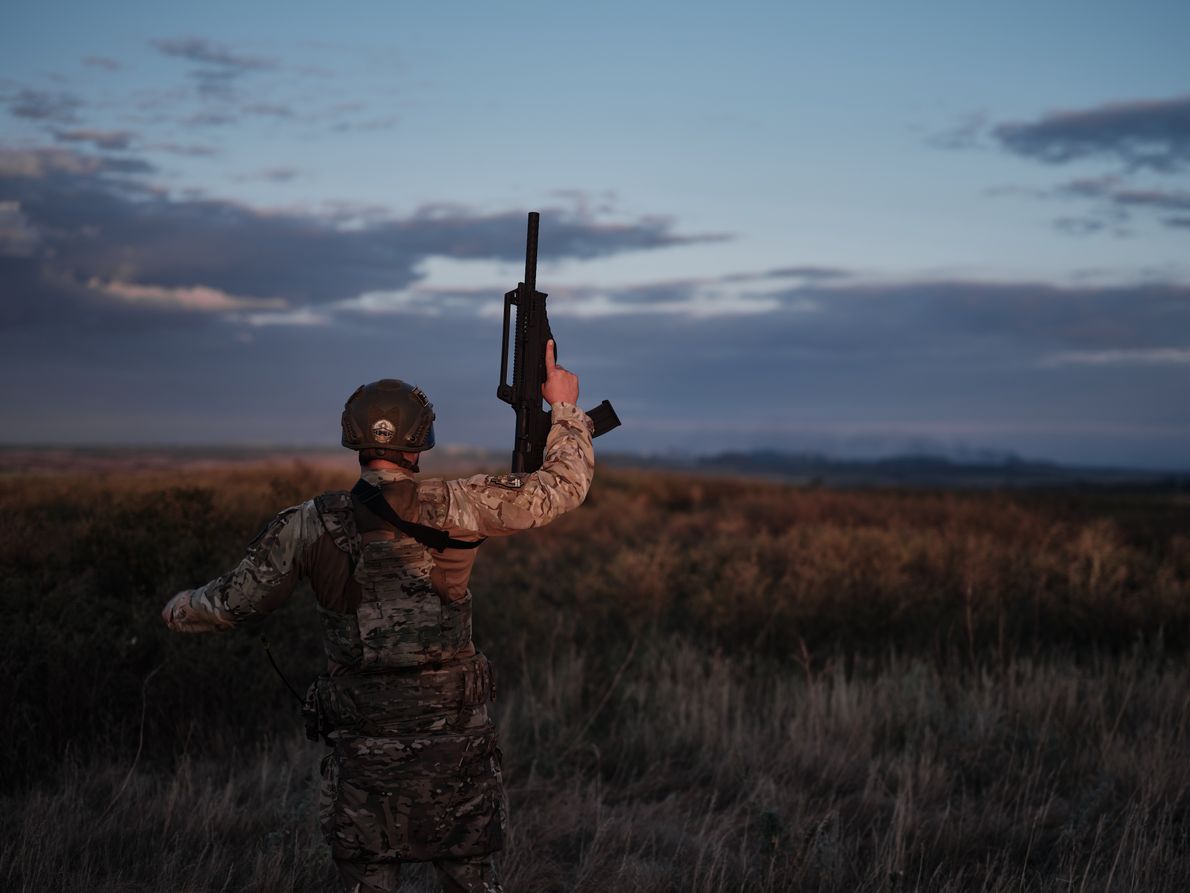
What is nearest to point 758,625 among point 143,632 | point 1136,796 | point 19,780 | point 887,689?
point 887,689

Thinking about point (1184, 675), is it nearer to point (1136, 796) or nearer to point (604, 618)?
point (1136, 796)

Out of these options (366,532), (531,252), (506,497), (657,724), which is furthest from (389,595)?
(657,724)

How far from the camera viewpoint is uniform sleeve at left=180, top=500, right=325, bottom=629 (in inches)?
129

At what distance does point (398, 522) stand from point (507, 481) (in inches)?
15.8

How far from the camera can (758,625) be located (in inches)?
387

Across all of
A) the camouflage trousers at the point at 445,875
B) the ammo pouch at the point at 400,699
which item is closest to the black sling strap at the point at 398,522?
the ammo pouch at the point at 400,699

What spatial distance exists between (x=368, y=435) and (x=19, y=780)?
3.93m

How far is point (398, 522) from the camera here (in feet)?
10.6

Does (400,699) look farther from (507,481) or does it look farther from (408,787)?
(507,481)

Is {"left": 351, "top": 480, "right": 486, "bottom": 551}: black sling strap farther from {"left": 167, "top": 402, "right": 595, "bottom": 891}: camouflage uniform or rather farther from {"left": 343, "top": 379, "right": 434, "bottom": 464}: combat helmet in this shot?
{"left": 343, "top": 379, "right": 434, "bottom": 464}: combat helmet

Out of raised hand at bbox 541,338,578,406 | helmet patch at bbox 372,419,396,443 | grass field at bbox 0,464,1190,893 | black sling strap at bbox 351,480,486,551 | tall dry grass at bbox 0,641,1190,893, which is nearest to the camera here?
black sling strap at bbox 351,480,486,551

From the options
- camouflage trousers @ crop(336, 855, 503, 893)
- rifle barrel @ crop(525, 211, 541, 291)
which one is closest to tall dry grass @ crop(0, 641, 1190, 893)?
camouflage trousers @ crop(336, 855, 503, 893)

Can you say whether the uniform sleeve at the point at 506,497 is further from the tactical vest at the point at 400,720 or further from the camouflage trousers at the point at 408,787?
the camouflage trousers at the point at 408,787

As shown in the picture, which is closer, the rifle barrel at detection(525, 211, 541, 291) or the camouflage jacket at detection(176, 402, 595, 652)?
the camouflage jacket at detection(176, 402, 595, 652)
